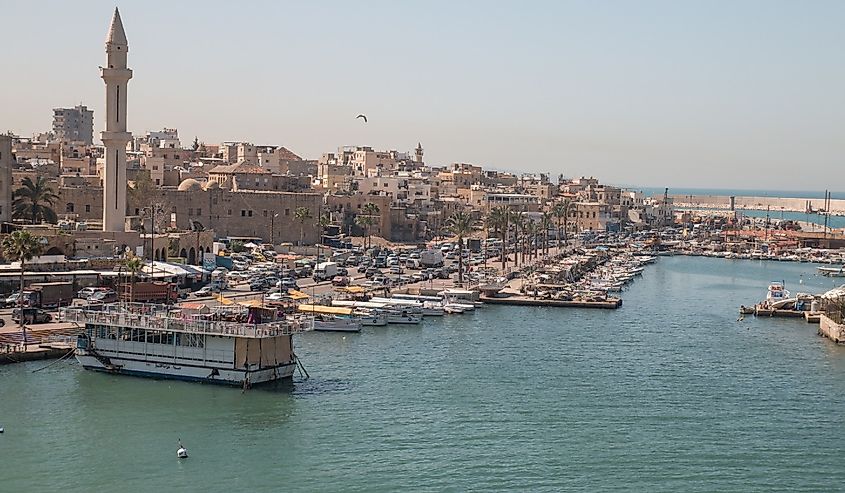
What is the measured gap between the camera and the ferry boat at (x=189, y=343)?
3578 cm

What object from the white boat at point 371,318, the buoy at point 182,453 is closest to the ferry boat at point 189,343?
the buoy at point 182,453

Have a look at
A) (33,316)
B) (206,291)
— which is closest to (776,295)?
(206,291)

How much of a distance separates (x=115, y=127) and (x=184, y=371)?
24382mm

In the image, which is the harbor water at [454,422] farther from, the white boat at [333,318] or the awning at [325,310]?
the awning at [325,310]

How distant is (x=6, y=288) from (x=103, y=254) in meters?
7.27

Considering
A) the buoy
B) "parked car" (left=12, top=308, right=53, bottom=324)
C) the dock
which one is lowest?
the buoy

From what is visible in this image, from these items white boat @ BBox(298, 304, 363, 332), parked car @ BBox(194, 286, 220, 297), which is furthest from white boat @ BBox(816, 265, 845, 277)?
parked car @ BBox(194, 286, 220, 297)

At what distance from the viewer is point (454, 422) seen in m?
32.6

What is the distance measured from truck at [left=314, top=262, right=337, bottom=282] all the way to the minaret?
404 inches

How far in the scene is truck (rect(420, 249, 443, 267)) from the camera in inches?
2918

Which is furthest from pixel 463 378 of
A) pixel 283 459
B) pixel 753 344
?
pixel 753 344

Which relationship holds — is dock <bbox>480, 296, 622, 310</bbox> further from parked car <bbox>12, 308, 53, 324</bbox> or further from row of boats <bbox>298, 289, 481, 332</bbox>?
parked car <bbox>12, 308, 53, 324</bbox>

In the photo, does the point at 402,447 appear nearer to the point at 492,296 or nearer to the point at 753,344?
the point at 753,344

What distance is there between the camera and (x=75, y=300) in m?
47.8
